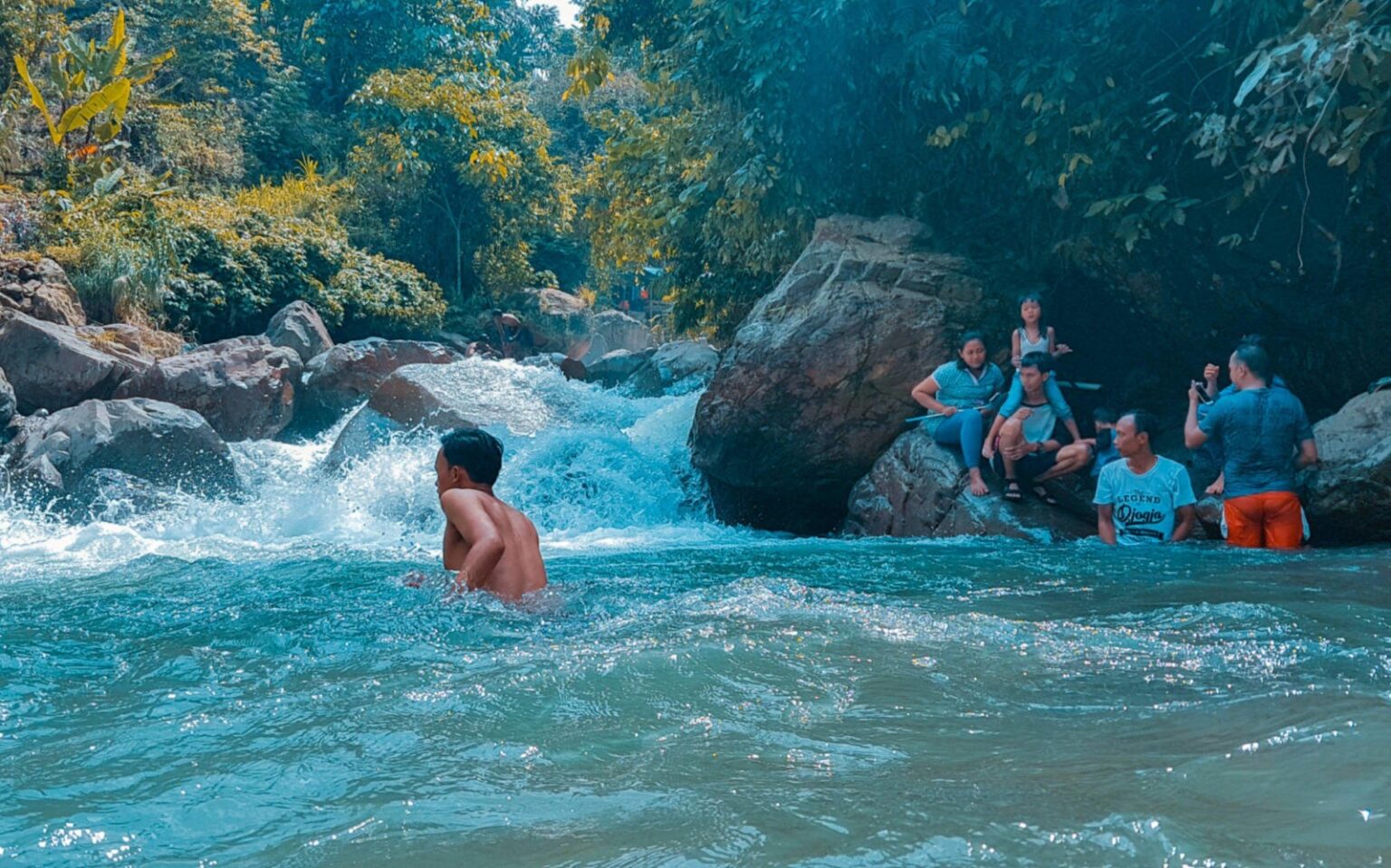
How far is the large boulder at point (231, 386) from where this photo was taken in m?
14.9

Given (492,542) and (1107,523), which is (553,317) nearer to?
(1107,523)

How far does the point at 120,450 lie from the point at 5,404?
2.14 m

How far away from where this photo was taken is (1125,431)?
8109 millimetres

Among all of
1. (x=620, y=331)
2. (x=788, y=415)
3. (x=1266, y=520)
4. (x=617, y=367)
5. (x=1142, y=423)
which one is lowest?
(x=1266, y=520)

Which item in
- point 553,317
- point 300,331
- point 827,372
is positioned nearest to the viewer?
point 827,372

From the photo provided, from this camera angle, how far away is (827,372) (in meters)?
10.8

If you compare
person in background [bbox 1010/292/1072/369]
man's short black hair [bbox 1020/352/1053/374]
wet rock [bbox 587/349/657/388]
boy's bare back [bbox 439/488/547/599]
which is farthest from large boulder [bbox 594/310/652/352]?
boy's bare back [bbox 439/488/547/599]

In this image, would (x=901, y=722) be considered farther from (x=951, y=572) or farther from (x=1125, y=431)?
(x=1125, y=431)

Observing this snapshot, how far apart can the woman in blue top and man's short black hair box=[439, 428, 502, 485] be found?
16.1ft

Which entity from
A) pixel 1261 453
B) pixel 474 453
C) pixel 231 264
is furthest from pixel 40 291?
pixel 1261 453

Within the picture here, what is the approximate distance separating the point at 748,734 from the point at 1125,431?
5.36 metres

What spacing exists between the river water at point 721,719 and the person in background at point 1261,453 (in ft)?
1.44

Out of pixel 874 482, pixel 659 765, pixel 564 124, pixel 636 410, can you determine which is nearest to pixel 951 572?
pixel 874 482

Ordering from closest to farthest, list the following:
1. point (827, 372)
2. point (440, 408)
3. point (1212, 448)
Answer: point (1212, 448) → point (827, 372) → point (440, 408)
